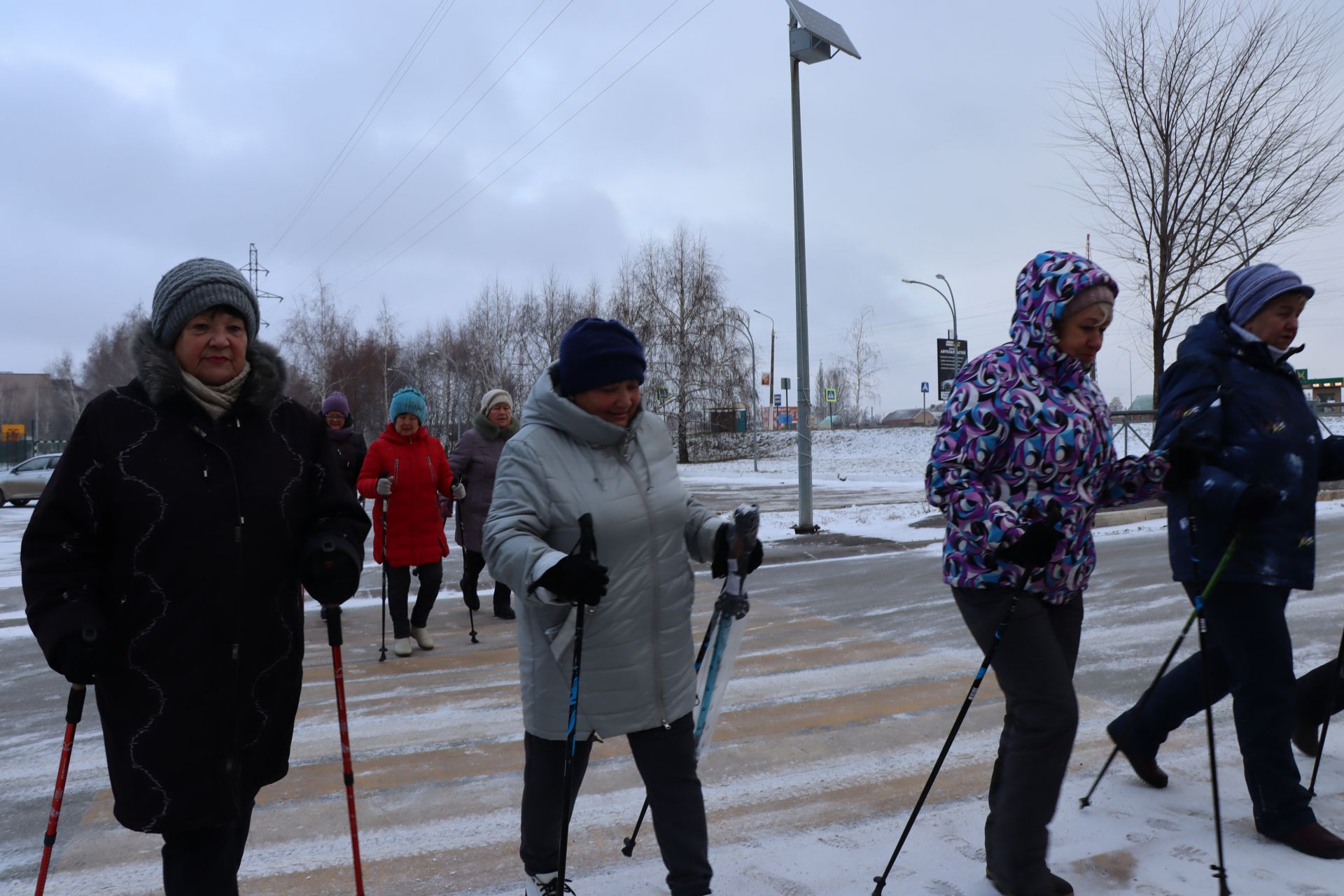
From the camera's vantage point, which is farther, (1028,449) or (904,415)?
(904,415)

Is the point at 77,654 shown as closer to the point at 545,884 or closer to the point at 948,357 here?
the point at 545,884

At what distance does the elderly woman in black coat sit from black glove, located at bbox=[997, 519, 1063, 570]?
1868mm

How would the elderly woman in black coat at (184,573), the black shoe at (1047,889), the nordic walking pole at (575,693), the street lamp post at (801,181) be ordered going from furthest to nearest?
1. the street lamp post at (801,181)
2. the black shoe at (1047,889)
3. the nordic walking pole at (575,693)
4. the elderly woman in black coat at (184,573)

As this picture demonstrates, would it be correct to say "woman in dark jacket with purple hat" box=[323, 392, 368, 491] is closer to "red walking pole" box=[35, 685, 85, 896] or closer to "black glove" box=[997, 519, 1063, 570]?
"red walking pole" box=[35, 685, 85, 896]

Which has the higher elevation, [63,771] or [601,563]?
[601,563]

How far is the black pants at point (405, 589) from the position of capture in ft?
23.4

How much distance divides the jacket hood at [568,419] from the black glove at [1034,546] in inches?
46.8

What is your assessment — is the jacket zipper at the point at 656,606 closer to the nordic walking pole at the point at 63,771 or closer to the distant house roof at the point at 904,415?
the nordic walking pole at the point at 63,771

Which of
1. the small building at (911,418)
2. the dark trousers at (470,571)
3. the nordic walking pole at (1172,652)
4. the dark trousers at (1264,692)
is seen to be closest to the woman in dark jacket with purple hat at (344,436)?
the dark trousers at (470,571)

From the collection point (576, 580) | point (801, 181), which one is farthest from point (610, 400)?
point (801, 181)

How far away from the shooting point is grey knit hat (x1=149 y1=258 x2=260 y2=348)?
2553 mm

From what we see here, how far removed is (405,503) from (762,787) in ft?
12.6

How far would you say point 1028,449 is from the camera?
296cm

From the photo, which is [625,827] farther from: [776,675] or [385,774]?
[776,675]
